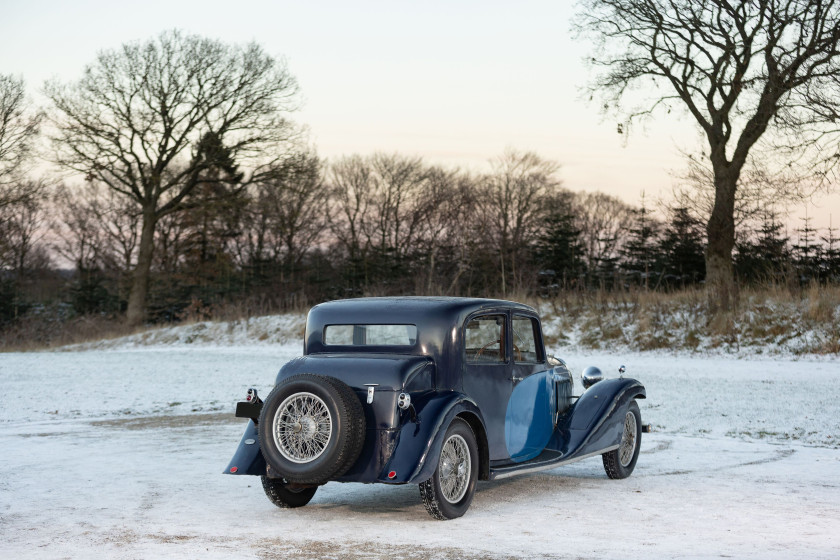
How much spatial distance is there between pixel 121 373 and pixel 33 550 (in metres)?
15.4

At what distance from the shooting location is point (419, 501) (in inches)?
285

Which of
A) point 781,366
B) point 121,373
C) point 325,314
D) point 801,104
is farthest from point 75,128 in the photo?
point 325,314

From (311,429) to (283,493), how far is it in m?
0.94

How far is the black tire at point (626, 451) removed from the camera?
26.8ft

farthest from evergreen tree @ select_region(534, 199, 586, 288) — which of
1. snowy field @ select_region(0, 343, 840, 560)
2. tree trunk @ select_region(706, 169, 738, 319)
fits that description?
snowy field @ select_region(0, 343, 840, 560)

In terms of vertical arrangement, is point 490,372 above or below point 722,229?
below

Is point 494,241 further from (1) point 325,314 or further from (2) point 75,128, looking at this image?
(1) point 325,314

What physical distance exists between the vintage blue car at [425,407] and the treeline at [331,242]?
1020 inches

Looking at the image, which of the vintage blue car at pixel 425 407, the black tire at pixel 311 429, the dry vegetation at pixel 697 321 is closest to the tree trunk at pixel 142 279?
the dry vegetation at pixel 697 321

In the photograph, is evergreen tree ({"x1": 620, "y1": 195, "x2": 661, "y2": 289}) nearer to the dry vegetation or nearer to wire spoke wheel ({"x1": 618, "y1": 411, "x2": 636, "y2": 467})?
the dry vegetation

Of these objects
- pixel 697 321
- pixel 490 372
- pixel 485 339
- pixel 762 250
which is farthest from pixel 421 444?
pixel 762 250

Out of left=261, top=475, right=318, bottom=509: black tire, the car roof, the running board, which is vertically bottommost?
left=261, top=475, right=318, bottom=509: black tire

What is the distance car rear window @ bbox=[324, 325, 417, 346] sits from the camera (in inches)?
275

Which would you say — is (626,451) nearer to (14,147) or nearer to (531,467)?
(531,467)
